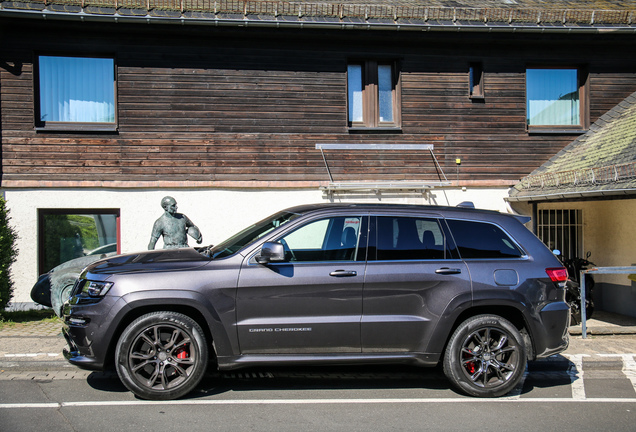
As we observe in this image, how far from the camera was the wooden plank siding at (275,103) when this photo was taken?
9891 millimetres

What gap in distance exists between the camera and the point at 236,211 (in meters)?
10.2

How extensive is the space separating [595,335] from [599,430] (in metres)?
4.03

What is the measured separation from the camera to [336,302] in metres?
5.15

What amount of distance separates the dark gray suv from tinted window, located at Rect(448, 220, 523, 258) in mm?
12

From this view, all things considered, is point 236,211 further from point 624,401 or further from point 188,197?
point 624,401

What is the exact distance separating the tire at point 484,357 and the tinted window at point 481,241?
0.63m

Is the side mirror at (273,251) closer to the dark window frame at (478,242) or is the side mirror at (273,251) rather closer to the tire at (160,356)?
the tire at (160,356)

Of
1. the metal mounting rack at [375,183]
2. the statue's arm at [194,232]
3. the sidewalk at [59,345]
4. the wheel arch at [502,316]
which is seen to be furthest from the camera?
the metal mounting rack at [375,183]

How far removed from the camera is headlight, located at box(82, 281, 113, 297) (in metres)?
4.99

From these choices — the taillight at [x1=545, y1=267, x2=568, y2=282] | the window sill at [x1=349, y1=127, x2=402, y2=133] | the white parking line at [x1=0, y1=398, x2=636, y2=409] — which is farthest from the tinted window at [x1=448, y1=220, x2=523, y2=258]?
the window sill at [x1=349, y1=127, x2=402, y2=133]

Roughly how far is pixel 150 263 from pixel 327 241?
1701 millimetres

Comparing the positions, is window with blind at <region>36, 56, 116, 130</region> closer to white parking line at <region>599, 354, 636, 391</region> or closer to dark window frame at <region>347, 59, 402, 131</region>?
dark window frame at <region>347, 59, 402, 131</region>

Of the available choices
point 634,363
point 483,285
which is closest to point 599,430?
point 483,285

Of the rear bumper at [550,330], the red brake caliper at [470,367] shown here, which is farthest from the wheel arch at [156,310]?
the rear bumper at [550,330]
